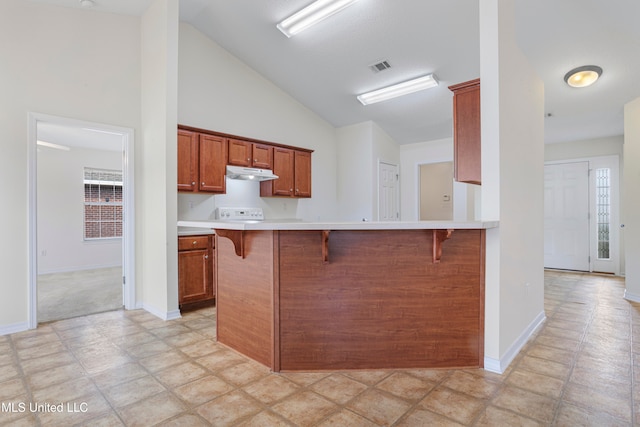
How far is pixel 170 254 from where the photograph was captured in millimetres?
3420

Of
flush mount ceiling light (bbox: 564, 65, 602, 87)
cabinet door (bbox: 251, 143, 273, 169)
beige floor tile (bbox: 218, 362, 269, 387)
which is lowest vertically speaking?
beige floor tile (bbox: 218, 362, 269, 387)

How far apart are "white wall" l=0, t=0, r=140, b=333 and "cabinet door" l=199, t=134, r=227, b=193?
0.90m

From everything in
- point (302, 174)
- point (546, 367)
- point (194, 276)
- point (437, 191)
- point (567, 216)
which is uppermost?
point (302, 174)

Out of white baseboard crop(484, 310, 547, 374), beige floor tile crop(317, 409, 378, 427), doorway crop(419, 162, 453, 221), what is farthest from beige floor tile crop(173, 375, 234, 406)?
doorway crop(419, 162, 453, 221)

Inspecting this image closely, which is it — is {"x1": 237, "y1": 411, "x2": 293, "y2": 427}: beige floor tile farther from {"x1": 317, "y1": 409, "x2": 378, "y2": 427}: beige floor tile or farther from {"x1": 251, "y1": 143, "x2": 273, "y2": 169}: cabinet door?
{"x1": 251, "y1": 143, "x2": 273, "y2": 169}: cabinet door

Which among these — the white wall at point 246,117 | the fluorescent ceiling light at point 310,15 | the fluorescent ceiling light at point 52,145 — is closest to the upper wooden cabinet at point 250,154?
the white wall at point 246,117

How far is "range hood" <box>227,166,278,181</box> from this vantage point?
437 cm

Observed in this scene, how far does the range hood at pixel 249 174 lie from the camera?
437cm

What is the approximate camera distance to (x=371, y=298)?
90.1 inches

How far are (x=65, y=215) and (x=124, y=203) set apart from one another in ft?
12.7

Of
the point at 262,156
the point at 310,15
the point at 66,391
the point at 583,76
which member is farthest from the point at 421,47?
the point at 66,391

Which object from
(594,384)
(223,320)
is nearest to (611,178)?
(594,384)

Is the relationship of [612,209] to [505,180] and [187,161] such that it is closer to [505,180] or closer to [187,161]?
[505,180]

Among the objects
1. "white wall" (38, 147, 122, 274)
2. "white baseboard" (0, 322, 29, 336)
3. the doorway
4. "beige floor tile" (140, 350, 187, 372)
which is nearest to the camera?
"beige floor tile" (140, 350, 187, 372)
